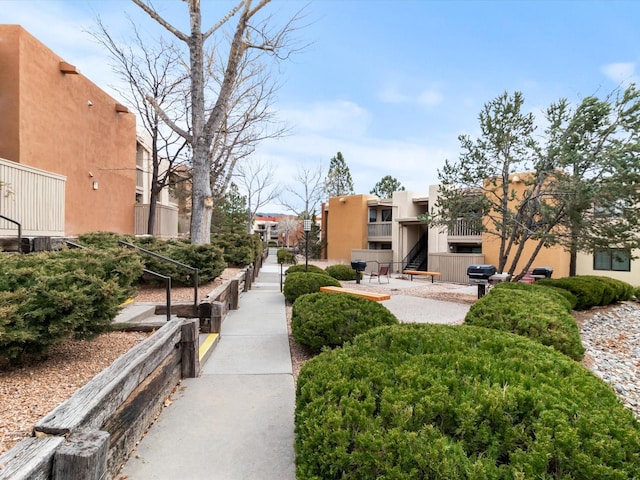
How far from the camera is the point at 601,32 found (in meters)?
9.02

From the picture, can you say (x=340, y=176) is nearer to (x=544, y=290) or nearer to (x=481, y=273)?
(x=481, y=273)

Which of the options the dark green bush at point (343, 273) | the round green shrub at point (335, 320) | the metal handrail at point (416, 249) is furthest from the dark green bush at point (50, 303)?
the metal handrail at point (416, 249)

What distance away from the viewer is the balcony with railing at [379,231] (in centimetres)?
2573

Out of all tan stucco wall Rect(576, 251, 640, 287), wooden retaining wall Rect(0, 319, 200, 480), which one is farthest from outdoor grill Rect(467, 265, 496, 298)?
wooden retaining wall Rect(0, 319, 200, 480)

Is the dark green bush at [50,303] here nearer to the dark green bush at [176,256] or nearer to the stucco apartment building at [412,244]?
the dark green bush at [176,256]

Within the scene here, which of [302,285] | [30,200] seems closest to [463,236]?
[302,285]

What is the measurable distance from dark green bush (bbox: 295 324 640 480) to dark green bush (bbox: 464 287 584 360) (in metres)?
2.38

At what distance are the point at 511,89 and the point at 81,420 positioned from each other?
12536 millimetres

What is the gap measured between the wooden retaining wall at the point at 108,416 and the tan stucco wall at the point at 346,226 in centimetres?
2312

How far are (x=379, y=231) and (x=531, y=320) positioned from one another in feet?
70.5

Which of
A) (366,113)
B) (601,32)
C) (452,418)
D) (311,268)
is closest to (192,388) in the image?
(452,418)

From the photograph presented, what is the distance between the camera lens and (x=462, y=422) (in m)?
1.89

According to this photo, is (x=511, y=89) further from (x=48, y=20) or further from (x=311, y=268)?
(x=48, y=20)

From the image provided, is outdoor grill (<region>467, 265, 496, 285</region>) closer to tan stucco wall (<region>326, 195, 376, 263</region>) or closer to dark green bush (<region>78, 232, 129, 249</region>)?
dark green bush (<region>78, 232, 129, 249</region>)
